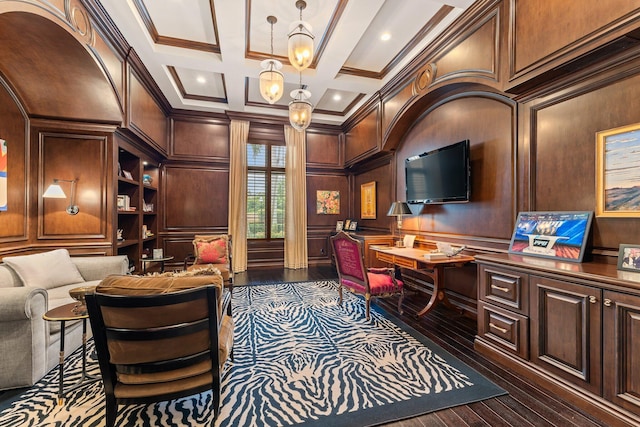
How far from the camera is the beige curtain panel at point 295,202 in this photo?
6.82 metres

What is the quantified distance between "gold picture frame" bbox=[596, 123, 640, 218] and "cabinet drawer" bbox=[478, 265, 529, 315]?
2.67 ft

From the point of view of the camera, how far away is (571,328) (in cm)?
196

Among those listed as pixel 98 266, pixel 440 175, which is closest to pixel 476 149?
pixel 440 175

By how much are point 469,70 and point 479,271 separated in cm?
229

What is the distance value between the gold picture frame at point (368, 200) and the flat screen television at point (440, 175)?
156 cm

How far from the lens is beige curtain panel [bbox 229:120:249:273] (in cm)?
643

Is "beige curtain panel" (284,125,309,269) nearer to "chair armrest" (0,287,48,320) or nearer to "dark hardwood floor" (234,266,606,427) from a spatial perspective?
"dark hardwood floor" (234,266,606,427)

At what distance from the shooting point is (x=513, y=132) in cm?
298

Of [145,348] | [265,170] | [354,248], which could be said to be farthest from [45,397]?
[265,170]

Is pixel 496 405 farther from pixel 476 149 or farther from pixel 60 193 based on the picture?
pixel 60 193

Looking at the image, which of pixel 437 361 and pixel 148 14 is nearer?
pixel 437 361

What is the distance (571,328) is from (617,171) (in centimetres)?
127

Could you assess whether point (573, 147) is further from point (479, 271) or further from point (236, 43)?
point (236, 43)

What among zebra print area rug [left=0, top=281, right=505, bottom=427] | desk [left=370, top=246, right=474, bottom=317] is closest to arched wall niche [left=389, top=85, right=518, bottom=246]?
desk [left=370, top=246, right=474, bottom=317]
